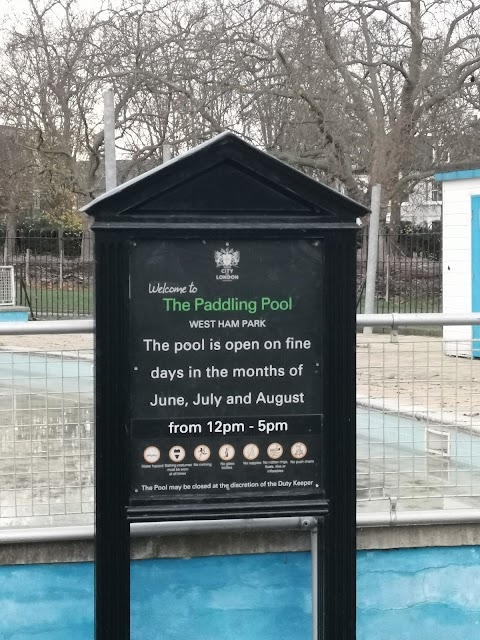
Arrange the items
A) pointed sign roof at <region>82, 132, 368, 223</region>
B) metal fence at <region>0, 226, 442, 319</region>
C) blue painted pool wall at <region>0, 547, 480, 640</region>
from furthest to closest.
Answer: metal fence at <region>0, 226, 442, 319</region> < blue painted pool wall at <region>0, 547, 480, 640</region> < pointed sign roof at <region>82, 132, 368, 223</region>

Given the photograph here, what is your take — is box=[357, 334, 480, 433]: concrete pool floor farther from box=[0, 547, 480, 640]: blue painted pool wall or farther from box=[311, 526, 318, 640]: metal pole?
box=[311, 526, 318, 640]: metal pole

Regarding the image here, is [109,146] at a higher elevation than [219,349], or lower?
higher

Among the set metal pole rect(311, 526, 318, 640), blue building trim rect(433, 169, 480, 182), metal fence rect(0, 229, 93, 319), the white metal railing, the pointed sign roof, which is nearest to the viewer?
the pointed sign roof

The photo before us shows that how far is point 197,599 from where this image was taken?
14.5ft

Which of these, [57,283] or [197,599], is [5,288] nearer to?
[57,283]

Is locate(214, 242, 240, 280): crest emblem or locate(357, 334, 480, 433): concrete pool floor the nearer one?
locate(214, 242, 240, 280): crest emblem

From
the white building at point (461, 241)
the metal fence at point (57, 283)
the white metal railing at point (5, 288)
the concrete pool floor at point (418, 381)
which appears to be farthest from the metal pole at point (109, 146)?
the metal fence at point (57, 283)

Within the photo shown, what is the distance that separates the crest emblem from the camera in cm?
371

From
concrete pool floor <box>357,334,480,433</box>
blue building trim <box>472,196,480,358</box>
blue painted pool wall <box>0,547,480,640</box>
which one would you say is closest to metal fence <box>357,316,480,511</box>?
concrete pool floor <box>357,334,480,433</box>

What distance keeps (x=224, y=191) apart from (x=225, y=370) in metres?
0.64

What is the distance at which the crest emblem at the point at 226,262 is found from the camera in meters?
3.71

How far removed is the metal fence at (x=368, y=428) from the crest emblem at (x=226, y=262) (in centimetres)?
79

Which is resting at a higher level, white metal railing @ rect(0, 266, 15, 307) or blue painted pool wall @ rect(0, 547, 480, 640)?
white metal railing @ rect(0, 266, 15, 307)

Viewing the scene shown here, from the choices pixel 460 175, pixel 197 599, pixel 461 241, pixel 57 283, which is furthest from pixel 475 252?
pixel 57 283
